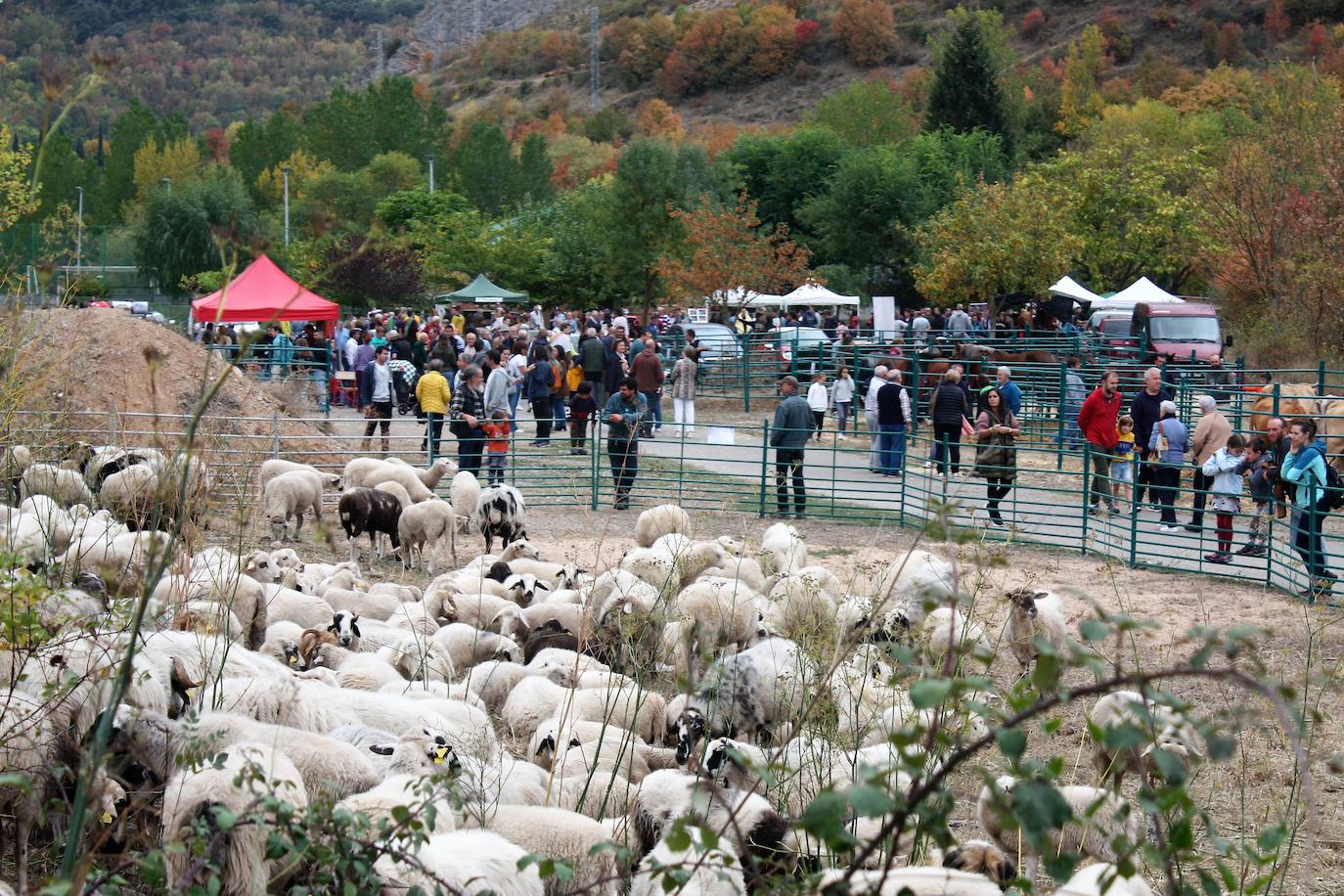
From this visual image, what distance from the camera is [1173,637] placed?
9.25 metres

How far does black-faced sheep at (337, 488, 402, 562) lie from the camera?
40.6 feet

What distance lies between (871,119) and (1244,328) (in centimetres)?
3928

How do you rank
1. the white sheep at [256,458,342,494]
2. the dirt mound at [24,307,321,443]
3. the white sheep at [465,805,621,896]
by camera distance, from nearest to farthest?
the white sheep at [465,805,621,896]
the white sheep at [256,458,342,494]
the dirt mound at [24,307,321,443]

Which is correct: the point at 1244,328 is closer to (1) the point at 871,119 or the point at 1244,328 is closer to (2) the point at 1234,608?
(2) the point at 1234,608

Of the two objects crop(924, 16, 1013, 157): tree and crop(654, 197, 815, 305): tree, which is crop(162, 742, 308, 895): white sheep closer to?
crop(654, 197, 815, 305): tree

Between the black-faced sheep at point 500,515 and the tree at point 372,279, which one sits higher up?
the tree at point 372,279

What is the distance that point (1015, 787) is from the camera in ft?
7.70

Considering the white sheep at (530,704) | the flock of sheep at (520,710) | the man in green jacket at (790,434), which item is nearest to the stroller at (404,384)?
the man in green jacket at (790,434)

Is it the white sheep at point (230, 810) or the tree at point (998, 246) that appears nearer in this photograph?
the white sheep at point (230, 810)

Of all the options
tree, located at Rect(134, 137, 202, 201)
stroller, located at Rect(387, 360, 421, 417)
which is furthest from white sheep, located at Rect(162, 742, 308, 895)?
tree, located at Rect(134, 137, 202, 201)

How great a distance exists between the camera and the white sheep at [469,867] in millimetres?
4031

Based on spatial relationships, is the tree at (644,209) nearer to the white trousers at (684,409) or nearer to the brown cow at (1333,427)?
the white trousers at (684,409)

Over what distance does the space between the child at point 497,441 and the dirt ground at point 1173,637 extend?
708 millimetres

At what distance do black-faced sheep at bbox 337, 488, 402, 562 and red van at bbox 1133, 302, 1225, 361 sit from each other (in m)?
19.2
